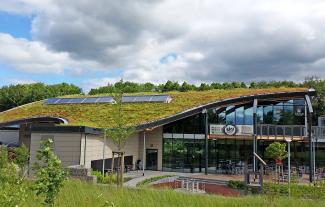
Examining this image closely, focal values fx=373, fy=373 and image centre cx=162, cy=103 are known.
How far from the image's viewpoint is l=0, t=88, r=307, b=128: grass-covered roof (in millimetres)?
25625

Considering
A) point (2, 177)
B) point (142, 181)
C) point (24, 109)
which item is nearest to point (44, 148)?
point (2, 177)

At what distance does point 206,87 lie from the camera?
2151 inches

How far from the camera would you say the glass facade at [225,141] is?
28234mm

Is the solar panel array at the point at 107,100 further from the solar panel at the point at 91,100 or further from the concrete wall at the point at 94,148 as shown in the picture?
the concrete wall at the point at 94,148

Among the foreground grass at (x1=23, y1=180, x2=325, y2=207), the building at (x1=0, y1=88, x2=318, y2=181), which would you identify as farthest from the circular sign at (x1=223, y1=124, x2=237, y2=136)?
the foreground grass at (x1=23, y1=180, x2=325, y2=207)

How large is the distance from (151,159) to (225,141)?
6016 millimetres

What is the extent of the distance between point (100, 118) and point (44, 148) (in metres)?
20.1

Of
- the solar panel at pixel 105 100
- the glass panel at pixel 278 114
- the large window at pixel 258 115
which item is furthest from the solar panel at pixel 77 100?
the glass panel at pixel 278 114

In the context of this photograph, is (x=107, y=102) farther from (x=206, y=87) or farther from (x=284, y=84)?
(x=284, y=84)

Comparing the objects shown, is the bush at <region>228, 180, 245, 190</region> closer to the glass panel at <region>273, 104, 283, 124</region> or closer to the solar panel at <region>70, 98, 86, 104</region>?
the glass panel at <region>273, 104, 283, 124</region>

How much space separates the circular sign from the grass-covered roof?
2159 mm

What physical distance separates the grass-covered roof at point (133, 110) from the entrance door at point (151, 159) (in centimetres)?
379

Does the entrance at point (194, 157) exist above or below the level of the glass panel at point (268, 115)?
below

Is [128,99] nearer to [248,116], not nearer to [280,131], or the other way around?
[248,116]
